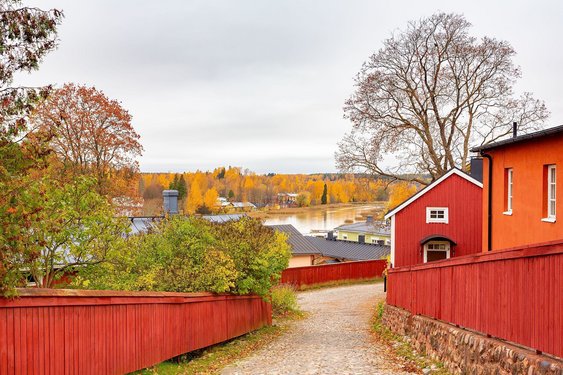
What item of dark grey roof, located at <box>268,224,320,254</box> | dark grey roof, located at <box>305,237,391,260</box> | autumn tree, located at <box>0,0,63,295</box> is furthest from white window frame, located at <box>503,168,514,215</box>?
dark grey roof, located at <box>305,237,391,260</box>

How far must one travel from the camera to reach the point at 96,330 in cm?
828

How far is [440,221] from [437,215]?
0.92 feet

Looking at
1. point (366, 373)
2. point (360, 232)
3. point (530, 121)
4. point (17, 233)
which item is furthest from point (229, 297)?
point (360, 232)

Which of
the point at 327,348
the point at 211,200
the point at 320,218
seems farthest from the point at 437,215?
the point at 320,218

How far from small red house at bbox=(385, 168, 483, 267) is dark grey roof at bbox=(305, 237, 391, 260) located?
17.9 meters

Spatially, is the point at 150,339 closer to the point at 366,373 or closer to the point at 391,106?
the point at 366,373

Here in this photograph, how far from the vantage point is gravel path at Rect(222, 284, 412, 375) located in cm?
1052

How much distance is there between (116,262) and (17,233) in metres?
6.56

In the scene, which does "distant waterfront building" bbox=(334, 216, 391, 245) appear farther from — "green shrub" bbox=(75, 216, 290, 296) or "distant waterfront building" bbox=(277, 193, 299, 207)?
"distant waterfront building" bbox=(277, 193, 299, 207)

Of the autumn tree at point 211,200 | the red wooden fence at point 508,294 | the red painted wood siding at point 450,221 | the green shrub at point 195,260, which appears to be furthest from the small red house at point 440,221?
the autumn tree at point 211,200

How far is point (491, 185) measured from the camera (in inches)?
569

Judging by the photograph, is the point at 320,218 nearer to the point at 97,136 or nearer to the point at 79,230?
the point at 97,136

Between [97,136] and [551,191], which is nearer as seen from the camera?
[551,191]

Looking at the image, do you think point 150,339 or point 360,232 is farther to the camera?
point 360,232
